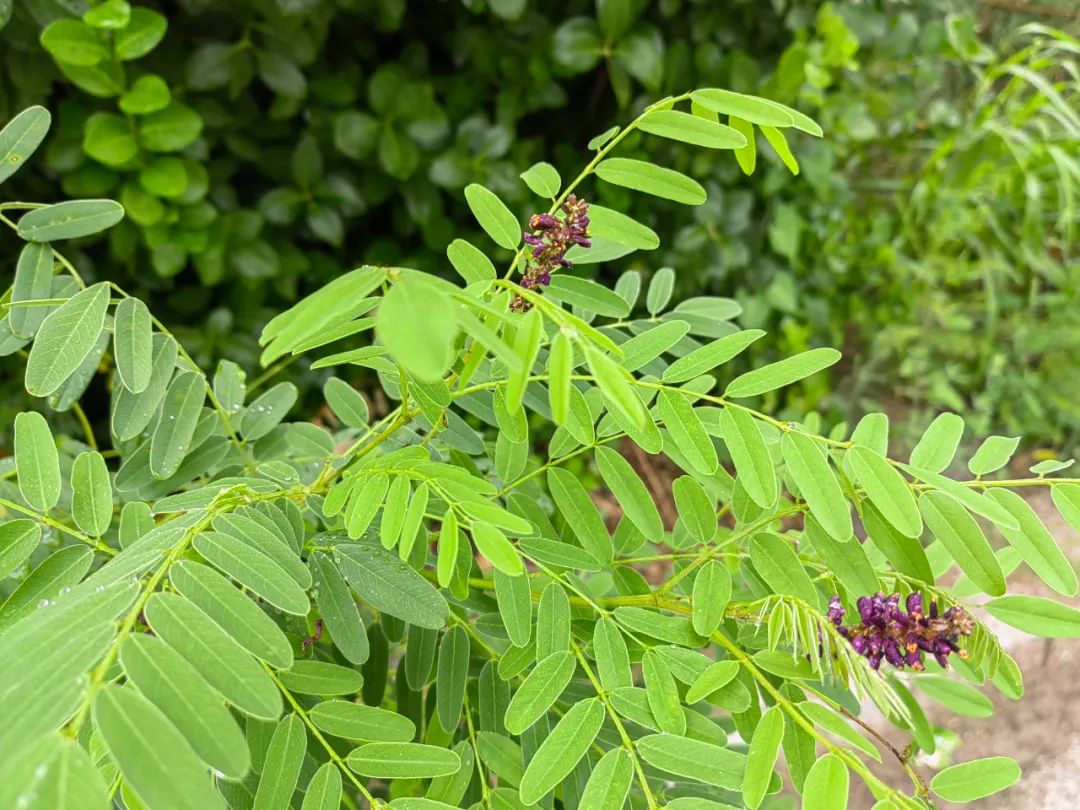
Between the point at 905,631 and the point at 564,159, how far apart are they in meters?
1.28

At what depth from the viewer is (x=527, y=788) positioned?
0.42 m

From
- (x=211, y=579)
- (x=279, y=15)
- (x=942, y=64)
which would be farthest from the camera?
(x=942, y=64)

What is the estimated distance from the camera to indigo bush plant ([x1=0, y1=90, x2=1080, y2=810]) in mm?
314

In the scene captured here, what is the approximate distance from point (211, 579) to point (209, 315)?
Answer: 118 centimetres

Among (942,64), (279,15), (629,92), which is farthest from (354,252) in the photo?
(942,64)

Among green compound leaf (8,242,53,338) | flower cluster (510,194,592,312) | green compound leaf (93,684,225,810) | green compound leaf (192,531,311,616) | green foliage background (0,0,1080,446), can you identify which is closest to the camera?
green compound leaf (93,684,225,810)

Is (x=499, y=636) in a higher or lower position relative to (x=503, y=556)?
lower

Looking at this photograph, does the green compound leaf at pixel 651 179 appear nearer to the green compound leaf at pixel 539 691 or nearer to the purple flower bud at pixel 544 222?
the purple flower bud at pixel 544 222

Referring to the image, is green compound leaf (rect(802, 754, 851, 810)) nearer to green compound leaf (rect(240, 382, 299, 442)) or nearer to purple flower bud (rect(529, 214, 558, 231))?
purple flower bud (rect(529, 214, 558, 231))

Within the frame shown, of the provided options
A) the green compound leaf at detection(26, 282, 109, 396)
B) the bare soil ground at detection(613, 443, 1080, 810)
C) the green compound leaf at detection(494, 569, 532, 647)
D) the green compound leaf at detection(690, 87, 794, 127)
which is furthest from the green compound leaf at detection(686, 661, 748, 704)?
the bare soil ground at detection(613, 443, 1080, 810)

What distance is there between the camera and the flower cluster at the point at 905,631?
44 centimetres

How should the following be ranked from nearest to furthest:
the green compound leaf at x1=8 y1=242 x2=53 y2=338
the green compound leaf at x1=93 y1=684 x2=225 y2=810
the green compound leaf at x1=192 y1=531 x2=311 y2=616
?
the green compound leaf at x1=93 y1=684 x2=225 y2=810 < the green compound leaf at x1=192 y1=531 x2=311 y2=616 < the green compound leaf at x1=8 y1=242 x2=53 y2=338

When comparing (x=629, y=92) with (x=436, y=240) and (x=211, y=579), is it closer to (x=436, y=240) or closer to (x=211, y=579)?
(x=436, y=240)

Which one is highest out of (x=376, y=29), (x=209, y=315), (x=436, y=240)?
(x=376, y=29)
